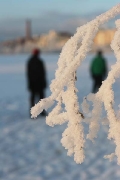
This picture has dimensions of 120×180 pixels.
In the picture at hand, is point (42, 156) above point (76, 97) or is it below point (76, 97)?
above

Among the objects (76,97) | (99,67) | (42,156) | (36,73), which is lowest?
(76,97)

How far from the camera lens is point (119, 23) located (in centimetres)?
126

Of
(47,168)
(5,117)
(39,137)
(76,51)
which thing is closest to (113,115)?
(76,51)

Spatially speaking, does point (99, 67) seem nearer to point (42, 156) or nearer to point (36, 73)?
point (36, 73)

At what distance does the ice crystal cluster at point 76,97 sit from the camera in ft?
3.89

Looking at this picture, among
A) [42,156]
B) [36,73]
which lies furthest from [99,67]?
[42,156]

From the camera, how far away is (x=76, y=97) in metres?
1.18

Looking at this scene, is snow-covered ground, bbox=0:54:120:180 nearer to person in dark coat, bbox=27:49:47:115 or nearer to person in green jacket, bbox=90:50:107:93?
person in dark coat, bbox=27:49:47:115

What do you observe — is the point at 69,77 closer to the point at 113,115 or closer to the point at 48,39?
the point at 113,115

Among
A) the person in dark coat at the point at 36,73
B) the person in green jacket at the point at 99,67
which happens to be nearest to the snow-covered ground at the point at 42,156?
the person in dark coat at the point at 36,73

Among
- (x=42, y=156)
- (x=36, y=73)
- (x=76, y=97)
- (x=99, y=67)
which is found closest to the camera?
(x=76, y=97)

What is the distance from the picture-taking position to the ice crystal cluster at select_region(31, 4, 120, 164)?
1185mm

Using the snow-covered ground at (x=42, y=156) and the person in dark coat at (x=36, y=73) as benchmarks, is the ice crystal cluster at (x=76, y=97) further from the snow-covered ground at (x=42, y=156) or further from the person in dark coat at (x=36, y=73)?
the person in dark coat at (x=36, y=73)

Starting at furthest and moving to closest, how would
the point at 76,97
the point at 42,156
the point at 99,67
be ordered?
the point at 99,67
the point at 42,156
the point at 76,97
